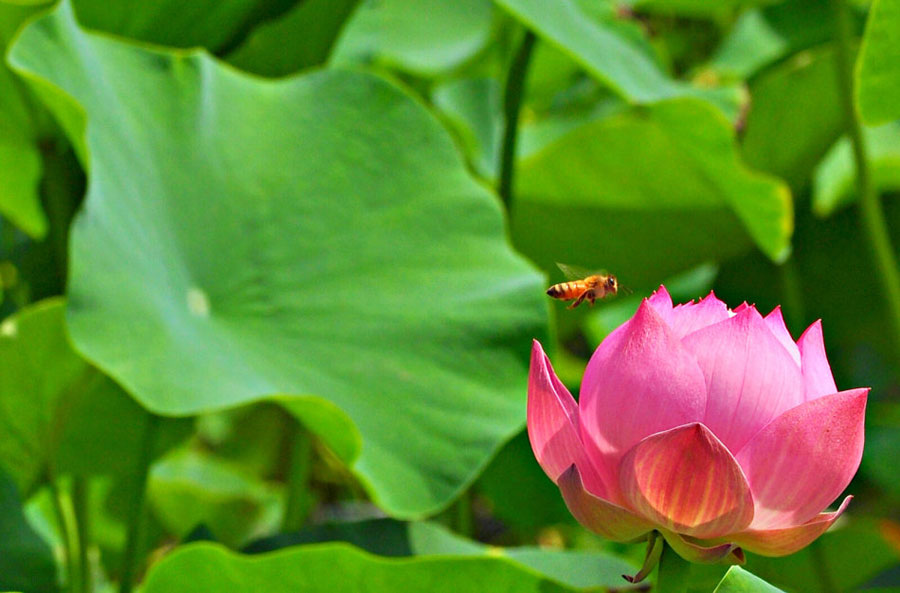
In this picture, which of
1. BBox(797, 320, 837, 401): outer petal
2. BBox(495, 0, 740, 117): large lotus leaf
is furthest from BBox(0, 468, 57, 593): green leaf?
BBox(797, 320, 837, 401): outer petal

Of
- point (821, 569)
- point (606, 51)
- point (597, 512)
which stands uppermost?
→ point (597, 512)

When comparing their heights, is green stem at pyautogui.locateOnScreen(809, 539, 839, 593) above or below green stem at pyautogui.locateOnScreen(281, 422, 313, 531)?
below

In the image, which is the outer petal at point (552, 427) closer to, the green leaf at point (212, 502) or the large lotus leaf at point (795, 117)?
the large lotus leaf at point (795, 117)

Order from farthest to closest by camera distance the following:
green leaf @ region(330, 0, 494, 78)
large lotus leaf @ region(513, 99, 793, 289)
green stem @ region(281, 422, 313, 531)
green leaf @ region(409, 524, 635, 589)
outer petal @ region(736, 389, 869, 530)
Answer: green leaf @ region(330, 0, 494, 78) < large lotus leaf @ region(513, 99, 793, 289) < green stem @ region(281, 422, 313, 531) < green leaf @ region(409, 524, 635, 589) < outer petal @ region(736, 389, 869, 530)

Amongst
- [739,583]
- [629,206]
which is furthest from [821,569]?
[739,583]

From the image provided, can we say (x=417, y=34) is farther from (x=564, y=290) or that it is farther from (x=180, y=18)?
(x=564, y=290)

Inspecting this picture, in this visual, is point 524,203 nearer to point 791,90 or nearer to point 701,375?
point 791,90

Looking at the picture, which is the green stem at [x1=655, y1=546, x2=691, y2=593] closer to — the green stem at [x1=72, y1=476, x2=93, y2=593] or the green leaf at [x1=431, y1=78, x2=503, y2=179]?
the green stem at [x1=72, y1=476, x2=93, y2=593]
